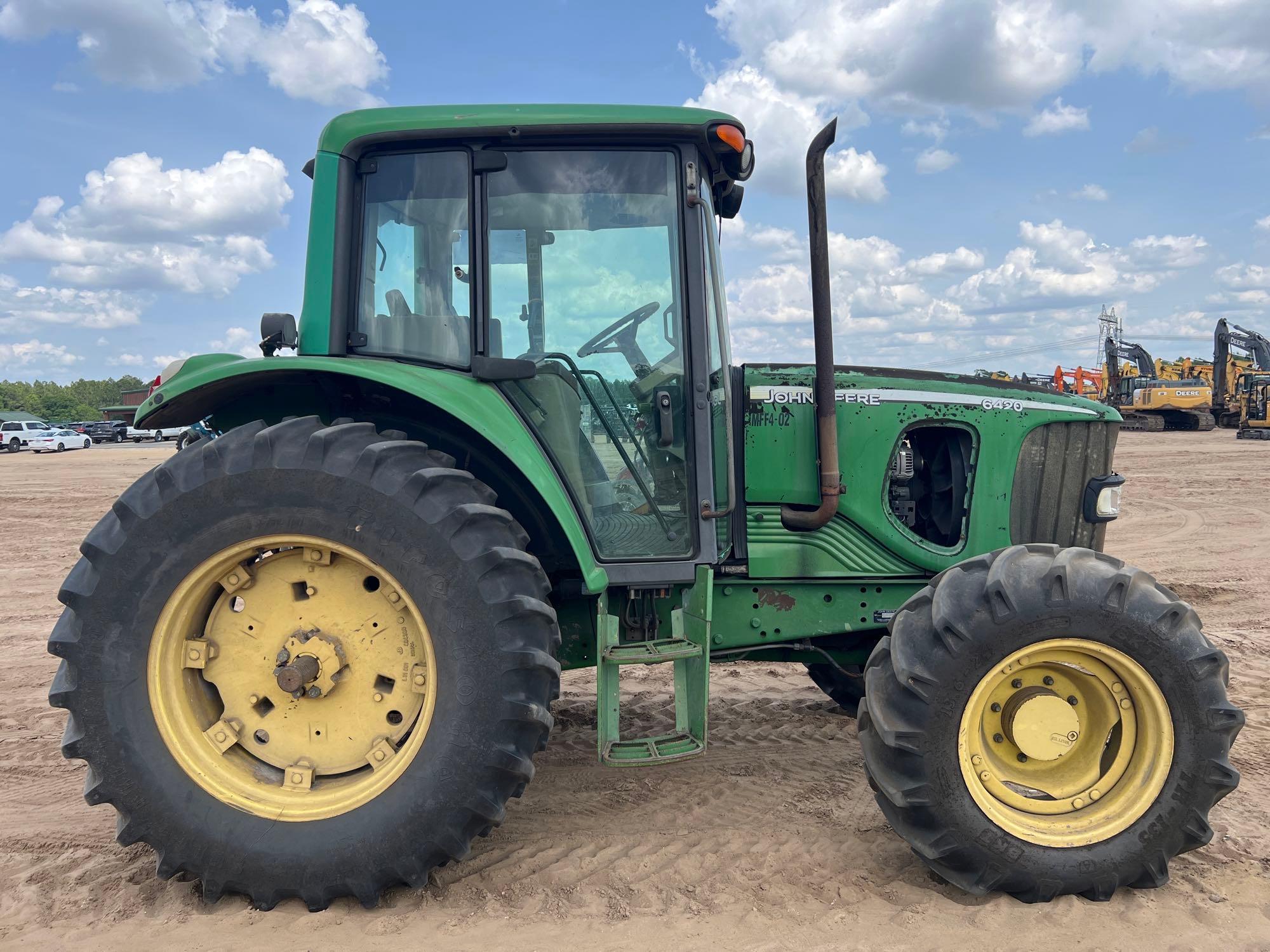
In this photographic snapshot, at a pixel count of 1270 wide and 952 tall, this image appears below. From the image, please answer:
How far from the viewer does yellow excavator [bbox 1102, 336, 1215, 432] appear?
27.4m

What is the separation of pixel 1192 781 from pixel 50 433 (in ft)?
126

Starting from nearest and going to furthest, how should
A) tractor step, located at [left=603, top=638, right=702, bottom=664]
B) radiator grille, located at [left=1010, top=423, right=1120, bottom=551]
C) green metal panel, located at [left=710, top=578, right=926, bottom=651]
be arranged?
tractor step, located at [left=603, top=638, right=702, bottom=664]
green metal panel, located at [left=710, top=578, right=926, bottom=651]
radiator grille, located at [left=1010, top=423, right=1120, bottom=551]

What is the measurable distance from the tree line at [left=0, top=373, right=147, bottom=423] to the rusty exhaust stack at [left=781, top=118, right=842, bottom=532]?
69259 millimetres

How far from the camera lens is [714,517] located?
3164 millimetres

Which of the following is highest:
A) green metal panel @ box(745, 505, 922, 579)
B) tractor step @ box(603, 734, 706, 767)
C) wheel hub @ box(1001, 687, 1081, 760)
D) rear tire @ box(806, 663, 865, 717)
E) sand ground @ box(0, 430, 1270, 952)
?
green metal panel @ box(745, 505, 922, 579)

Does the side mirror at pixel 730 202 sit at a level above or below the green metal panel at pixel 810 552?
above

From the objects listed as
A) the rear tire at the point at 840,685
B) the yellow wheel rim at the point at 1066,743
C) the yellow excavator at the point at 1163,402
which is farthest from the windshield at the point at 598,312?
the yellow excavator at the point at 1163,402

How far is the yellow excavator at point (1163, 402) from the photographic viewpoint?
2739 cm

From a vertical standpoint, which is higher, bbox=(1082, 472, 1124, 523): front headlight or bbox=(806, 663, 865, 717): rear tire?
bbox=(1082, 472, 1124, 523): front headlight

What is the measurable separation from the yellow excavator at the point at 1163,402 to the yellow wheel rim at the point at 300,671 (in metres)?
27.6

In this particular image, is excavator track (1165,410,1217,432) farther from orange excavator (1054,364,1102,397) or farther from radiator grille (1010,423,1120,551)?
radiator grille (1010,423,1120,551)

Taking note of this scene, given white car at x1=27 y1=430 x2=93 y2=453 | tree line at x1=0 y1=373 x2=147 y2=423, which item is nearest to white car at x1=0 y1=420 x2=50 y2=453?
white car at x1=27 y1=430 x2=93 y2=453

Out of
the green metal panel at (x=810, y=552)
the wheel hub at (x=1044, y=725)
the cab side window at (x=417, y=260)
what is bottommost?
the wheel hub at (x=1044, y=725)

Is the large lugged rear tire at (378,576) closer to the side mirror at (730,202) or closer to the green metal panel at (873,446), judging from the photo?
the green metal panel at (873,446)
